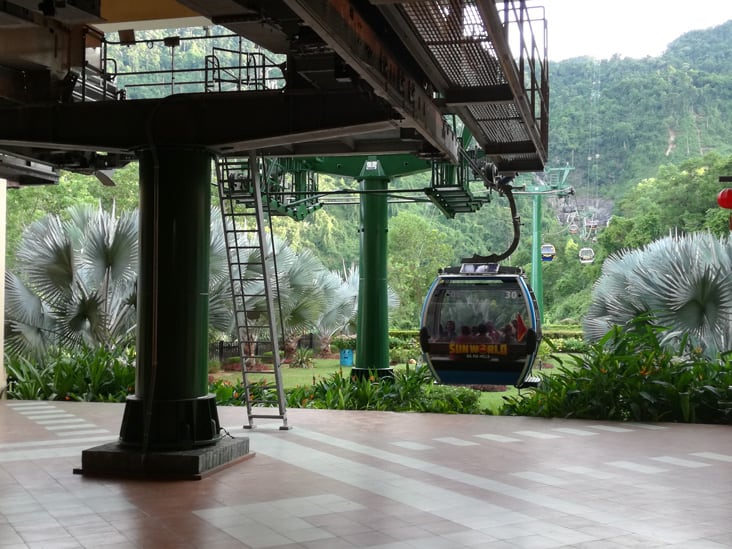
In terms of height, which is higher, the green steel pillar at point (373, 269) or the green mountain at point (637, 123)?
the green mountain at point (637, 123)

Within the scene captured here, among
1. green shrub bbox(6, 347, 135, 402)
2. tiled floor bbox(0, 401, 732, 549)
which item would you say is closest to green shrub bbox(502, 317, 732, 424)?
tiled floor bbox(0, 401, 732, 549)

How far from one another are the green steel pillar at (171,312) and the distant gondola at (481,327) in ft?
25.0

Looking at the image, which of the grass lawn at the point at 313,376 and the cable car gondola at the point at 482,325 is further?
the grass lawn at the point at 313,376

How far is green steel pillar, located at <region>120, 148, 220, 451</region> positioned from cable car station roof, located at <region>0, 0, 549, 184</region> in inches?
19.0

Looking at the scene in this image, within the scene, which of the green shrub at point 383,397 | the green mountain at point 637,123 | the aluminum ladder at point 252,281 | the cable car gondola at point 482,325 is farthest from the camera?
the green mountain at point 637,123

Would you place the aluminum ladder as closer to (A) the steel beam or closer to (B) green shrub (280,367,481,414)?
(B) green shrub (280,367,481,414)

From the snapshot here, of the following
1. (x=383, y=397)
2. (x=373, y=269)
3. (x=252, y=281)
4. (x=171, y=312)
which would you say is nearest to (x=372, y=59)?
(x=171, y=312)

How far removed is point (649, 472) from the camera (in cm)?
937

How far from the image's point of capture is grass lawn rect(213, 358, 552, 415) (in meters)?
20.5

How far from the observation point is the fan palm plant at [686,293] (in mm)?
16391

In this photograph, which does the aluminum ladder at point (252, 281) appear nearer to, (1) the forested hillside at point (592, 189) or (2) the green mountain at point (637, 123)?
(1) the forested hillside at point (592, 189)

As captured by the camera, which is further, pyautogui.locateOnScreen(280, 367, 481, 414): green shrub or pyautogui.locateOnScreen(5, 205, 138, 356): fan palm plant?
pyautogui.locateOnScreen(5, 205, 138, 356): fan palm plant

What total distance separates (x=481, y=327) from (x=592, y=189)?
85.0 m

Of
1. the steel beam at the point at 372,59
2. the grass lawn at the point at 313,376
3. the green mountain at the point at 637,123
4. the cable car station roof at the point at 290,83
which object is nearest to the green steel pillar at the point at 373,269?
the grass lawn at the point at 313,376
